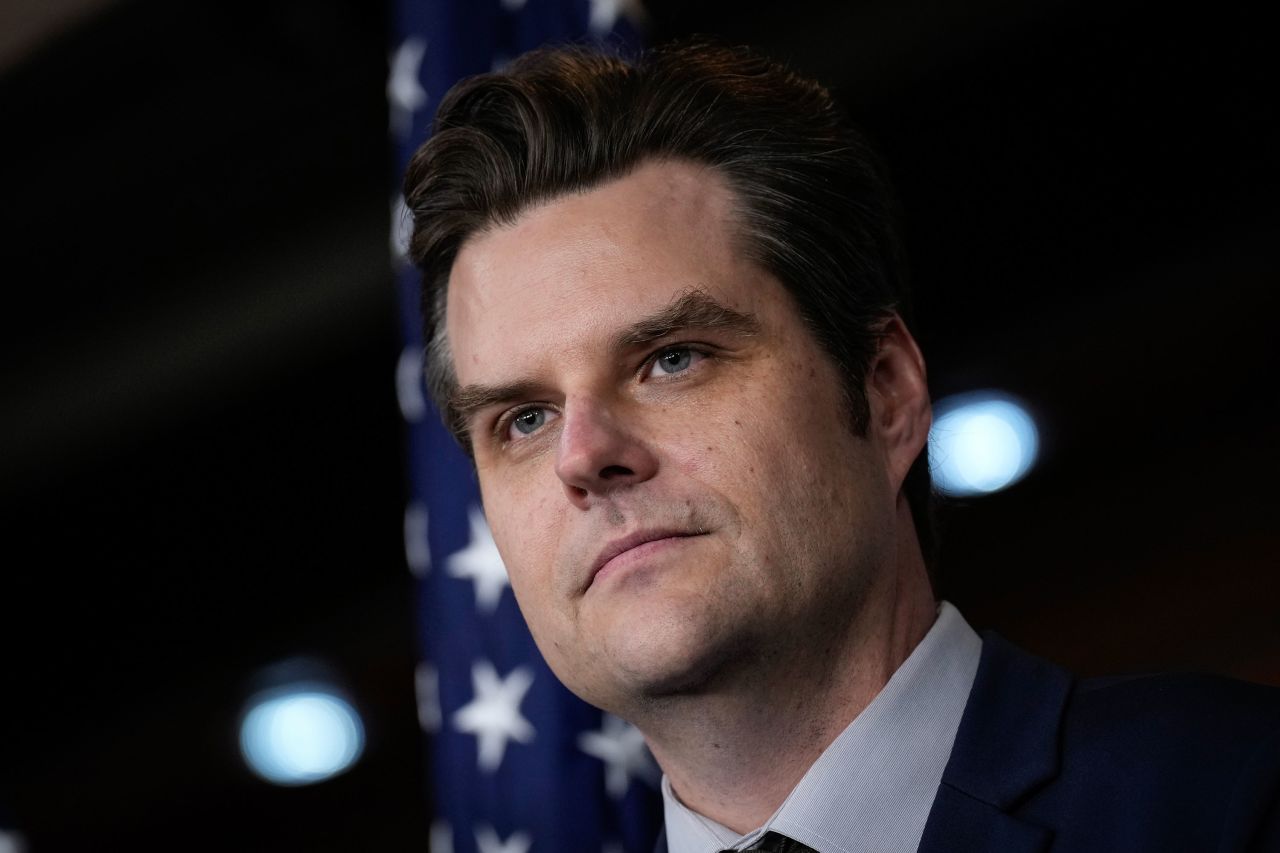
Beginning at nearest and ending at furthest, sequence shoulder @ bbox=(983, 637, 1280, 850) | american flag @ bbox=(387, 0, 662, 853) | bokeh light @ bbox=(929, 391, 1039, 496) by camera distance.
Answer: shoulder @ bbox=(983, 637, 1280, 850), american flag @ bbox=(387, 0, 662, 853), bokeh light @ bbox=(929, 391, 1039, 496)

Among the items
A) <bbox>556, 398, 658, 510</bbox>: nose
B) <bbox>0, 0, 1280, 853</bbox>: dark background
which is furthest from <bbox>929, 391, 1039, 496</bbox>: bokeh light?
<bbox>556, 398, 658, 510</bbox>: nose

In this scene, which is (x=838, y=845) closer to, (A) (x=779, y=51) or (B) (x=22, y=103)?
(A) (x=779, y=51)

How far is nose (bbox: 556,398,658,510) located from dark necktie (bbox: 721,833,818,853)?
1.48 feet

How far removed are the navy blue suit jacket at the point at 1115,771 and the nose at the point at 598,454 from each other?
0.49 m

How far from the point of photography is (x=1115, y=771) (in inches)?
63.9

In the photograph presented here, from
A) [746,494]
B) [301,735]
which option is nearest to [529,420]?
[746,494]

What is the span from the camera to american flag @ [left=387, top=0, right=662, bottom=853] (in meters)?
2.25

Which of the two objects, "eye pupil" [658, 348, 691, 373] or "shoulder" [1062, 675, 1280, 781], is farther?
"eye pupil" [658, 348, 691, 373]

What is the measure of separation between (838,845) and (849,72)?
10.1 ft

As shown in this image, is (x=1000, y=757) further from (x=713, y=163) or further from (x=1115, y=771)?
(x=713, y=163)

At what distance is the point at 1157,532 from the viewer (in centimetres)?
728

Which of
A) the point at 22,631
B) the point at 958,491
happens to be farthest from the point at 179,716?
the point at 958,491

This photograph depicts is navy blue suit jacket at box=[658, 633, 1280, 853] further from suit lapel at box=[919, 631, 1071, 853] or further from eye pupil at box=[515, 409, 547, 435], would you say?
eye pupil at box=[515, 409, 547, 435]

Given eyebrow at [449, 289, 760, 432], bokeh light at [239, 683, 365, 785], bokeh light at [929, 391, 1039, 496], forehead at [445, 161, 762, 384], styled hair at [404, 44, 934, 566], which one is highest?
bokeh light at [929, 391, 1039, 496]
